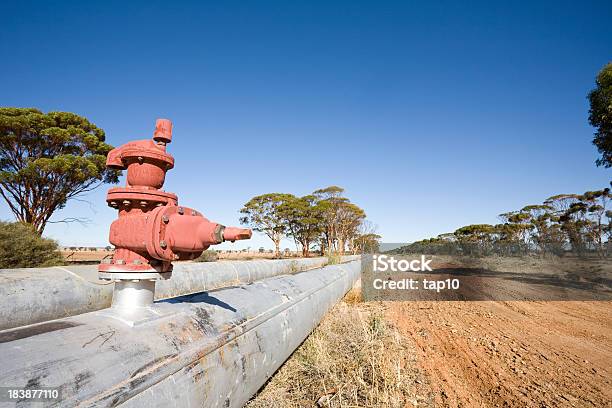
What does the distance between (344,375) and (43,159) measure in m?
23.2

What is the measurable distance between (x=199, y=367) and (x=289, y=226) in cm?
4937

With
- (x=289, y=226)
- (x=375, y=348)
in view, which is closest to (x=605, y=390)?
(x=375, y=348)

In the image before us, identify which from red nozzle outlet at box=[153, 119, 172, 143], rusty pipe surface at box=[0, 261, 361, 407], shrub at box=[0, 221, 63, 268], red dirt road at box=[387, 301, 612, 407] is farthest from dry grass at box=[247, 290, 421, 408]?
shrub at box=[0, 221, 63, 268]

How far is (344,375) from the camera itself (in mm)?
4043

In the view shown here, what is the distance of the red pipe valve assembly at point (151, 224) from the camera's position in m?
1.85

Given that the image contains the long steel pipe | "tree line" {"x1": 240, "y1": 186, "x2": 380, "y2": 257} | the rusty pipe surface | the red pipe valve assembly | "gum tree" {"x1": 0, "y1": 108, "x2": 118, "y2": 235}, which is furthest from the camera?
"tree line" {"x1": 240, "y1": 186, "x2": 380, "y2": 257}

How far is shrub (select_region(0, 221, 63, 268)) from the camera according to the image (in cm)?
1073

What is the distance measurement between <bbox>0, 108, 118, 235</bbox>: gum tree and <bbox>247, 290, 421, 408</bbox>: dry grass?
71.3 feet

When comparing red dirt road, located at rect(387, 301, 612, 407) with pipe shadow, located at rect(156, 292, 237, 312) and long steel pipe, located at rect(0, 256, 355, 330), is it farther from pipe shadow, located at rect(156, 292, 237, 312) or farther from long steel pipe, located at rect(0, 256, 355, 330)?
long steel pipe, located at rect(0, 256, 355, 330)

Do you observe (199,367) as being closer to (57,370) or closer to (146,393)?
(146,393)

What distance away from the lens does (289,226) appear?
2015 inches

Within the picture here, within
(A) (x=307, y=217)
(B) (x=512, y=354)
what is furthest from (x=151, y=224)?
(A) (x=307, y=217)

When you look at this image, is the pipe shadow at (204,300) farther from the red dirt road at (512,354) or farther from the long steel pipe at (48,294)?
the red dirt road at (512,354)

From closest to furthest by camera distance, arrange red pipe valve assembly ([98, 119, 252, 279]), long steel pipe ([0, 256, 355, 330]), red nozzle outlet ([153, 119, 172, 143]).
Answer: red pipe valve assembly ([98, 119, 252, 279]), red nozzle outlet ([153, 119, 172, 143]), long steel pipe ([0, 256, 355, 330])
